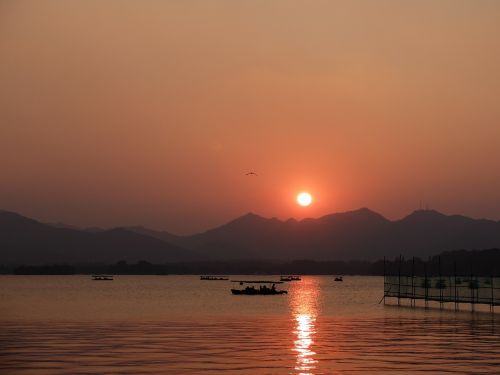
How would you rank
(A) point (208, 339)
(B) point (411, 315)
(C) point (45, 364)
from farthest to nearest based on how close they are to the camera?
(B) point (411, 315), (A) point (208, 339), (C) point (45, 364)

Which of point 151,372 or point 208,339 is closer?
point 151,372

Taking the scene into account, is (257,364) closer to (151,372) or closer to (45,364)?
(151,372)

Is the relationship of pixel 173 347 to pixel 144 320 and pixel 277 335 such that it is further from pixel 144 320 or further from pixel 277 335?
pixel 144 320

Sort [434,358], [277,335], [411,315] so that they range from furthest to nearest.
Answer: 1. [411,315]
2. [277,335]
3. [434,358]

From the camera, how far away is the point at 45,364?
49281mm

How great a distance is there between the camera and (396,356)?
179 ft

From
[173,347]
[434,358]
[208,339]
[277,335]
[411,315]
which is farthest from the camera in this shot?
[411,315]

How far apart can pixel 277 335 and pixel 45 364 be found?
28.2m

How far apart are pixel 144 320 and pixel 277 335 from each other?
87.2 feet

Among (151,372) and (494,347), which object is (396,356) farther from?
(151,372)

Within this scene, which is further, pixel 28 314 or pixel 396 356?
pixel 28 314

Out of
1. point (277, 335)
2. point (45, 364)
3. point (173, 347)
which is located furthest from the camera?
point (277, 335)

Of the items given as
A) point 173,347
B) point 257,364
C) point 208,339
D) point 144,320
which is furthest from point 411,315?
point 257,364

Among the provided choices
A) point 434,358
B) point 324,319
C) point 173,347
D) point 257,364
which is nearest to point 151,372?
point 257,364
